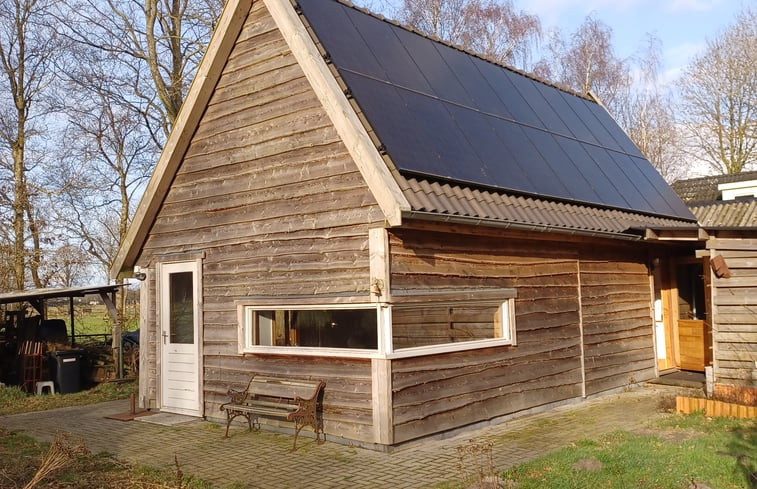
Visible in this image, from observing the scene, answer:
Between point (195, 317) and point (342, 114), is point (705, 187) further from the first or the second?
point (195, 317)

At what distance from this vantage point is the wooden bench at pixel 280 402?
328 inches

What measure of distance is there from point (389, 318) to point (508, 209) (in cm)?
242

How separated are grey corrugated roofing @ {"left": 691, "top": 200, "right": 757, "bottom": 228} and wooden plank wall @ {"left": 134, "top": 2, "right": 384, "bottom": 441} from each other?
34.5 feet

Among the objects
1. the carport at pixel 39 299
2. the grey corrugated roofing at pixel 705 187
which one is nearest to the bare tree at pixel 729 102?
the grey corrugated roofing at pixel 705 187

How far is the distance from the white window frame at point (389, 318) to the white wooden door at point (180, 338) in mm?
1253

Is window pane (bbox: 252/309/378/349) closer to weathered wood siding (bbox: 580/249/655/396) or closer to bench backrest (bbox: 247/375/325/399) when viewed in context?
bench backrest (bbox: 247/375/325/399)

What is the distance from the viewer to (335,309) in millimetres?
8688

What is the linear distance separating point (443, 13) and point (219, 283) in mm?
21621

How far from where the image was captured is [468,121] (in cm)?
1022

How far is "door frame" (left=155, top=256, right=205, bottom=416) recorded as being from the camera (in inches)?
418

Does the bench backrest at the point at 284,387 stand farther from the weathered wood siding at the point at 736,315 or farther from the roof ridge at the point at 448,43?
the weathered wood siding at the point at 736,315

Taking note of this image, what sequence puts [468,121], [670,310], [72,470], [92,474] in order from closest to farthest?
[92,474]
[72,470]
[468,121]
[670,310]

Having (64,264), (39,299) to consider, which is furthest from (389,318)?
(64,264)

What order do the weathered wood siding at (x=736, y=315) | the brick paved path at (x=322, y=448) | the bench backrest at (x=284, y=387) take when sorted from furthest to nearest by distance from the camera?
the weathered wood siding at (x=736, y=315) → the bench backrest at (x=284, y=387) → the brick paved path at (x=322, y=448)
